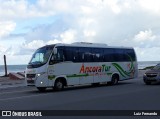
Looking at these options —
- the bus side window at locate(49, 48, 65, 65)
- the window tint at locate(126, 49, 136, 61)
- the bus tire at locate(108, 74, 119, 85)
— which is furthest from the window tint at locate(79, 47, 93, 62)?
the window tint at locate(126, 49, 136, 61)

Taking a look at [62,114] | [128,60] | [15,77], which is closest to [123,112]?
[62,114]

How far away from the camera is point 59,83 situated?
24.8 meters

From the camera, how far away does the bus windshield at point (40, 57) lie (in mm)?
23969

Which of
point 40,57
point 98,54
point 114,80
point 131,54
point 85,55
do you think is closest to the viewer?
point 40,57

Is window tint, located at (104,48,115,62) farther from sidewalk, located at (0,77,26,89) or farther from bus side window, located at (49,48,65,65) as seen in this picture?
sidewalk, located at (0,77,26,89)

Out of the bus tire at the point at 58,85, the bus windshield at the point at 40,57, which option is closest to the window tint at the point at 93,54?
the bus windshield at the point at 40,57

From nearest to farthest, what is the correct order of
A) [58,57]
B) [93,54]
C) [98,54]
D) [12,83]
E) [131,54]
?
[58,57] → [93,54] → [98,54] → [131,54] → [12,83]

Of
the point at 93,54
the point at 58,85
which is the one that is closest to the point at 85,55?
the point at 93,54

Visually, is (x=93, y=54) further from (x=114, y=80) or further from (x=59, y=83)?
(x=59, y=83)

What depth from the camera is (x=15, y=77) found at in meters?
39.0

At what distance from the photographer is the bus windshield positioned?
24.0m

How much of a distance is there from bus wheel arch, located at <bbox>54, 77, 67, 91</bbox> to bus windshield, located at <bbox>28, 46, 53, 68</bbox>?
1.53 m

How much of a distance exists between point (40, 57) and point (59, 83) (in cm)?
197

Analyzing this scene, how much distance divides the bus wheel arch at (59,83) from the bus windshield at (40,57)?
153 centimetres
